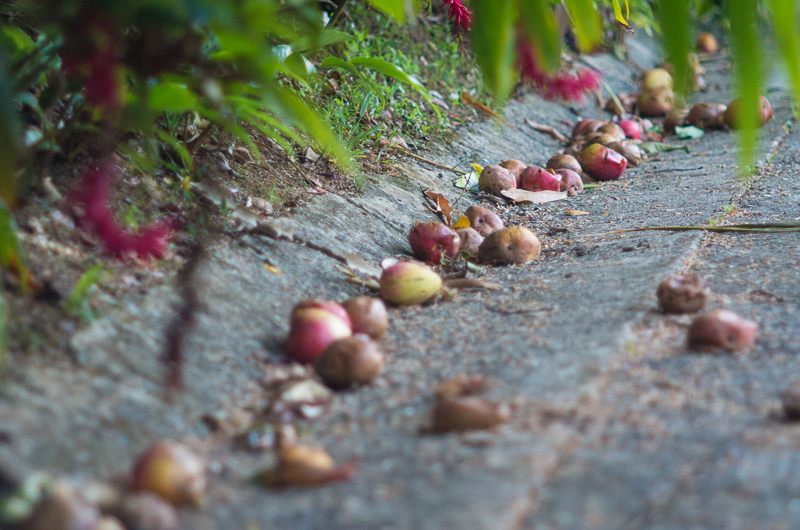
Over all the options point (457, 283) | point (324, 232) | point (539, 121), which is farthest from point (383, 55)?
point (457, 283)

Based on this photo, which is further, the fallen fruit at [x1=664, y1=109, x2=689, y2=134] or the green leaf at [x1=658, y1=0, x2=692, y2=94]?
the fallen fruit at [x1=664, y1=109, x2=689, y2=134]

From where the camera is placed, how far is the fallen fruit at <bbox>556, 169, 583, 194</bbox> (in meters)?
2.84

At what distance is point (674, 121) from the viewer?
407 centimetres

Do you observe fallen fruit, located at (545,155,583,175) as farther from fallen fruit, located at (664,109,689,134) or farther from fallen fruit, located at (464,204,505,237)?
fallen fruit, located at (664,109,689,134)

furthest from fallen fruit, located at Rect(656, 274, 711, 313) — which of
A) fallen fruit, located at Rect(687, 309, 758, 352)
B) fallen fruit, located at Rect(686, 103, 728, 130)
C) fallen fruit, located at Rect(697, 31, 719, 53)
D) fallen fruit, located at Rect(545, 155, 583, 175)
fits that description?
fallen fruit, located at Rect(697, 31, 719, 53)

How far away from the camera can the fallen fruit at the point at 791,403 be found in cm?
96

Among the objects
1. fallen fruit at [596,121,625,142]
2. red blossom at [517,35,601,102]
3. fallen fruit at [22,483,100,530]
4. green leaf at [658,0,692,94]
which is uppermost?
green leaf at [658,0,692,94]

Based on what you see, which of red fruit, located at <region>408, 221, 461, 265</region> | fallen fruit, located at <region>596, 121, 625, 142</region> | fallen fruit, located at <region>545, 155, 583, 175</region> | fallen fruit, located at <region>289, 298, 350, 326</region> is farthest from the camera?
fallen fruit, located at <region>596, 121, 625, 142</region>

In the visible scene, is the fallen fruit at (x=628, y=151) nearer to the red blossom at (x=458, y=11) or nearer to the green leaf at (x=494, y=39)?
the red blossom at (x=458, y=11)

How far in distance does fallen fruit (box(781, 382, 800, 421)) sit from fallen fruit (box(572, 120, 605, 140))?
9.64 ft

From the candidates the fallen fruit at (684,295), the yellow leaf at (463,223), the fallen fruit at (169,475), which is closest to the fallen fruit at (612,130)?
the yellow leaf at (463,223)

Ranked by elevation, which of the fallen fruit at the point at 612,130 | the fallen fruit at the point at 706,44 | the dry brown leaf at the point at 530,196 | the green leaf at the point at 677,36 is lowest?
the dry brown leaf at the point at 530,196

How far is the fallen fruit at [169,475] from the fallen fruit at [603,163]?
2.62m

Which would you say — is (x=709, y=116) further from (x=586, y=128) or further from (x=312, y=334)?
(x=312, y=334)
